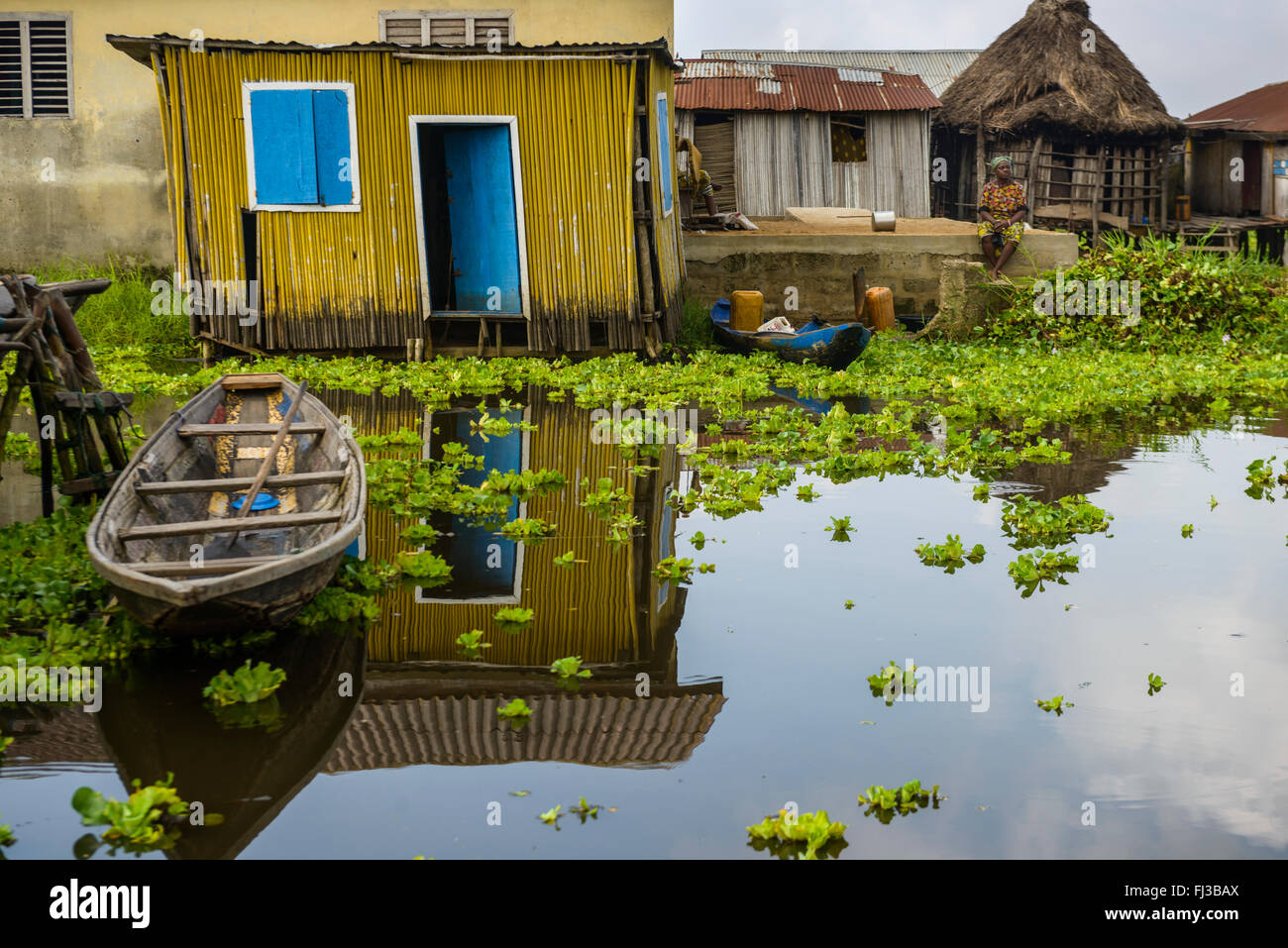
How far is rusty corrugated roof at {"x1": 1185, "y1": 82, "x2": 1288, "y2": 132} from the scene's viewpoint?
27125 millimetres

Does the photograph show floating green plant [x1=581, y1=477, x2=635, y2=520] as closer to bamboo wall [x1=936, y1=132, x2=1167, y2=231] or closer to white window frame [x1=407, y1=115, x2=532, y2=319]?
white window frame [x1=407, y1=115, x2=532, y2=319]

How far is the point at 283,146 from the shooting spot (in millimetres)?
13641

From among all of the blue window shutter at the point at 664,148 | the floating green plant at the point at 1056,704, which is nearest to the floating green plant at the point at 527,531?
the floating green plant at the point at 1056,704

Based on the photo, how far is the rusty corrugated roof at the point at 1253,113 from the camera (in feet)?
89.0

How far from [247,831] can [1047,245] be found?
14563 mm

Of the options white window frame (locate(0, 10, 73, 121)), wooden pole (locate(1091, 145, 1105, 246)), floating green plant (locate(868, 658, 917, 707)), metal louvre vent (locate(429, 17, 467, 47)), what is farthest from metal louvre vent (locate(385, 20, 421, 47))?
wooden pole (locate(1091, 145, 1105, 246))

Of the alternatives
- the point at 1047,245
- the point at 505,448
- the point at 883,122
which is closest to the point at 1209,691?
the point at 505,448

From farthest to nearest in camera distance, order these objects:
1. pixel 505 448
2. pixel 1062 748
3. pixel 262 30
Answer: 1. pixel 262 30
2. pixel 505 448
3. pixel 1062 748

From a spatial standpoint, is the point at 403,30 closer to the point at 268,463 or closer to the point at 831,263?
the point at 831,263

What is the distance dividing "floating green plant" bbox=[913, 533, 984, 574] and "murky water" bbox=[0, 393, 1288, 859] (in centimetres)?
11

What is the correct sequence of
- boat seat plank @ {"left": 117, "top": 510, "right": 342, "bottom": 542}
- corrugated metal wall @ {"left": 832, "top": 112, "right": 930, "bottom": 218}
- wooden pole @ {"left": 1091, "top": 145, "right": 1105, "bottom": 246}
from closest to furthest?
boat seat plank @ {"left": 117, "top": 510, "right": 342, "bottom": 542} < corrugated metal wall @ {"left": 832, "top": 112, "right": 930, "bottom": 218} < wooden pole @ {"left": 1091, "top": 145, "right": 1105, "bottom": 246}
